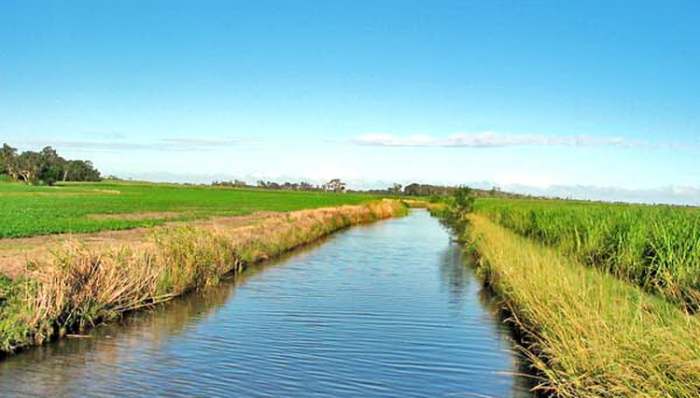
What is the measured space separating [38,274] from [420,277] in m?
13.7

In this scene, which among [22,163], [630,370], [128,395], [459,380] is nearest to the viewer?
[630,370]

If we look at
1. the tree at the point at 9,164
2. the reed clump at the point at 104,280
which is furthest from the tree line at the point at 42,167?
the reed clump at the point at 104,280

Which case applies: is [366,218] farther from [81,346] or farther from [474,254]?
[81,346]

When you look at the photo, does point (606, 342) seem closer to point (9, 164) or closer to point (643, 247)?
point (643, 247)

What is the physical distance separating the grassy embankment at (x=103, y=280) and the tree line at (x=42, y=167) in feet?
399

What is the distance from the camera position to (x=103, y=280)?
13.8m

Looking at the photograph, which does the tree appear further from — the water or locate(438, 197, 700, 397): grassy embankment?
locate(438, 197, 700, 397): grassy embankment

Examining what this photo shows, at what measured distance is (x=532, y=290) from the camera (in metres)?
12.6

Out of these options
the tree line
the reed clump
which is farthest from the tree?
the reed clump

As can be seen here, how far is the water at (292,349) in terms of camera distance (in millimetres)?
10117

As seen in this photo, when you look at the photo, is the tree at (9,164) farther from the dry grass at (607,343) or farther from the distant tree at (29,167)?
→ the dry grass at (607,343)

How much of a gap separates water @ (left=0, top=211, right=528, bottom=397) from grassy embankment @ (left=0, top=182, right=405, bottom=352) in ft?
1.39

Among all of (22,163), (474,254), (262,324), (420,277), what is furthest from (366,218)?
(22,163)

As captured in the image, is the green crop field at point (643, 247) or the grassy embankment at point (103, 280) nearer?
the grassy embankment at point (103, 280)
